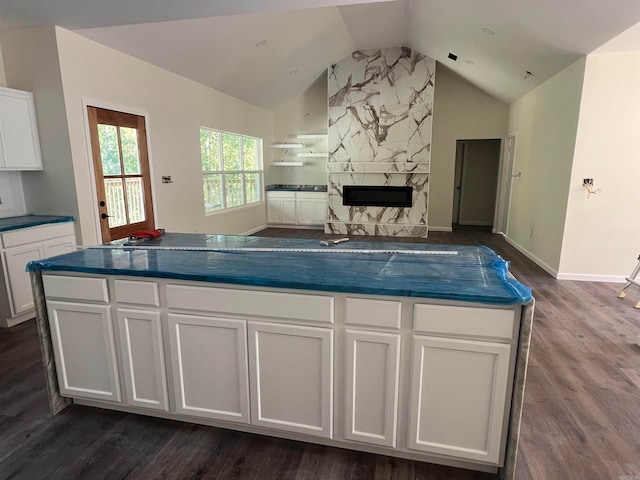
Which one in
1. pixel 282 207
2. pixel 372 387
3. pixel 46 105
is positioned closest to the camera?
pixel 372 387

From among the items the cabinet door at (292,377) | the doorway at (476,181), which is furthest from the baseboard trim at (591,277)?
the doorway at (476,181)

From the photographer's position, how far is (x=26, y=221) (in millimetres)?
3348

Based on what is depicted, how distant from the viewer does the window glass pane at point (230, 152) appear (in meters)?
6.51

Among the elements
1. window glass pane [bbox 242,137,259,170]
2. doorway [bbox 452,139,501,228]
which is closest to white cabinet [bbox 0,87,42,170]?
window glass pane [bbox 242,137,259,170]

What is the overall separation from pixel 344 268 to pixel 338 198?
5.81 m

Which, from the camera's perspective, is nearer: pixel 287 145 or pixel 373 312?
pixel 373 312

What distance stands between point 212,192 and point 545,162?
4.94m

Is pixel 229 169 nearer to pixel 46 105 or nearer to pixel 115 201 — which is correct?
pixel 115 201

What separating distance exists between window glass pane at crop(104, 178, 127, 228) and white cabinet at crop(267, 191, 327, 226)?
13.3ft

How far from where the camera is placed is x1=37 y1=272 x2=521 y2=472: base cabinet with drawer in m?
1.55

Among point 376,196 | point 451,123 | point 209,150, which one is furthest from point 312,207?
point 451,123

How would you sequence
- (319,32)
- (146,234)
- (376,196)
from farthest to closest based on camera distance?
(376,196), (319,32), (146,234)

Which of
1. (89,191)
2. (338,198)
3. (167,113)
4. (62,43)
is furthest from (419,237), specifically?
(62,43)

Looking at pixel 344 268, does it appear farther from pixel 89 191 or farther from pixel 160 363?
pixel 89 191
